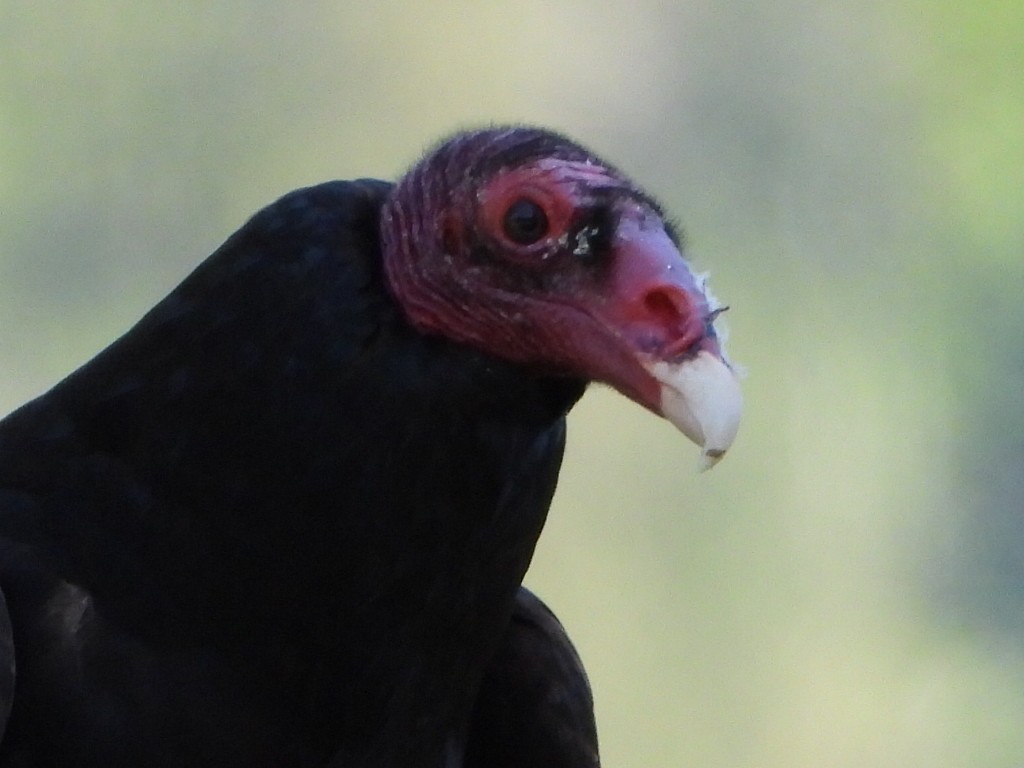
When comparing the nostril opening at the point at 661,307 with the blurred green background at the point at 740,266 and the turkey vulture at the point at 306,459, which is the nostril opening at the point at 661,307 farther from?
the blurred green background at the point at 740,266

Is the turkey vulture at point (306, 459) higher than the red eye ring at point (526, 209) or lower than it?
lower

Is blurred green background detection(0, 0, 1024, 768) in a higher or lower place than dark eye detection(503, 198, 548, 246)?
higher

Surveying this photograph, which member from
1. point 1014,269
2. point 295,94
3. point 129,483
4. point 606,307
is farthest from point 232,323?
point 1014,269

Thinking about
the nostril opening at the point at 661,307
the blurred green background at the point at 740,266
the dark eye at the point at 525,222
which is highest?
the blurred green background at the point at 740,266

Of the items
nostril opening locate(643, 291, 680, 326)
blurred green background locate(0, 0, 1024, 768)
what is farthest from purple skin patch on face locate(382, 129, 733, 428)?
blurred green background locate(0, 0, 1024, 768)

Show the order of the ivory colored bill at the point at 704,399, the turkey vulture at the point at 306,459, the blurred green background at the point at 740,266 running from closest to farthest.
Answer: the ivory colored bill at the point at 704,399, the turkey vulture at the point at 306,459, the blurred green background at the point at 740,266

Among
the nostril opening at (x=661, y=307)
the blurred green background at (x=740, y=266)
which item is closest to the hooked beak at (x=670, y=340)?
the nostril opening at (x=661, y=307)

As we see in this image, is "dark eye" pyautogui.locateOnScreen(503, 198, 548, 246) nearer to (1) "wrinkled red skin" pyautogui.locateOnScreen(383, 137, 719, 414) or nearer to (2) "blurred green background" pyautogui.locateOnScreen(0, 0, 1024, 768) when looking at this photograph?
(1) "wrinkled red skin" pyautogui.locateOnScreen(383, 137, 719, 414)
